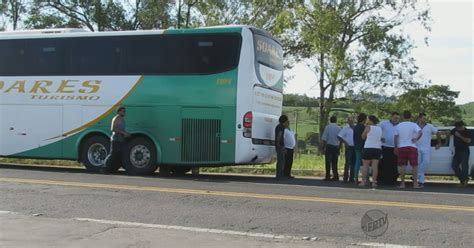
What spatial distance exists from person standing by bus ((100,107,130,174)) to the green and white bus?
0.86 ft

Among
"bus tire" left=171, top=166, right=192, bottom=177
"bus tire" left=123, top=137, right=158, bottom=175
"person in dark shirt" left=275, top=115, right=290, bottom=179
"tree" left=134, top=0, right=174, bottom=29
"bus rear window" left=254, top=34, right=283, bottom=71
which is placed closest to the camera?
"bus rear window" left=254, top=34, right=283, bottom=71

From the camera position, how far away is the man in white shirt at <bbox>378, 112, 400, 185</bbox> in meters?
13.3

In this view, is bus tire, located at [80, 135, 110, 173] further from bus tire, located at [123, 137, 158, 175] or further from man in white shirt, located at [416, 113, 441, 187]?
man in white shirt, located at [416, 113, 441, 187]

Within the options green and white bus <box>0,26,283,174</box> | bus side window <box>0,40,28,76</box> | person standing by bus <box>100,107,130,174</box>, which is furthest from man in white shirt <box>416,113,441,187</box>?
bus side window <box>0,40,28,76</box>

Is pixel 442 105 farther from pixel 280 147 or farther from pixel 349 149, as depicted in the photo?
pixel 280 147

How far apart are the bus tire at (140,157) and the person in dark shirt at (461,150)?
289 inches

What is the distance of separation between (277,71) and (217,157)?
10.2ft

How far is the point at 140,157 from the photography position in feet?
48.1

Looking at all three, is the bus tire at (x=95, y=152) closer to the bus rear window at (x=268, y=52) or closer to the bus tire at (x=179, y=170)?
the bus tire at (x=179, y=170)

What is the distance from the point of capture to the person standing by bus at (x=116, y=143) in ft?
46.8

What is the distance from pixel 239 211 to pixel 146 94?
642 cm

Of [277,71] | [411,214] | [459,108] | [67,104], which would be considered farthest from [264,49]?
[459,108]

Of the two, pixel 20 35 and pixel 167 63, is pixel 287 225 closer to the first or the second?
pixel 167 63

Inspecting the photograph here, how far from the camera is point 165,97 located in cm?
1444
